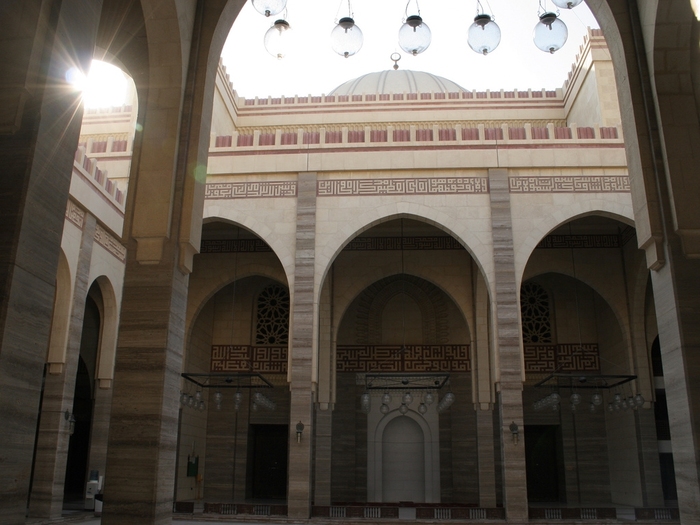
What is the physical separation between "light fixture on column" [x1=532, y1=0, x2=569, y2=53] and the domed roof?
1080cm

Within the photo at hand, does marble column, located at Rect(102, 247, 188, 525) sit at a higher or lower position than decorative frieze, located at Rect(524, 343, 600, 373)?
lower

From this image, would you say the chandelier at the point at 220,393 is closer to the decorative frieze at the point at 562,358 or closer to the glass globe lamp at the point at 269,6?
the decorative frieze at the point at 562,358

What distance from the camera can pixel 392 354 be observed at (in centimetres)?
1168

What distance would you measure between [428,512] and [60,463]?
14.3 feet

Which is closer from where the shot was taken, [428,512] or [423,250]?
[428,512]

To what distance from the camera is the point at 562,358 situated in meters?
11.5

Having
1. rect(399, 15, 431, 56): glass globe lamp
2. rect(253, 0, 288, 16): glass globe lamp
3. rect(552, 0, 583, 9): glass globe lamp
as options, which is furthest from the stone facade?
rect(399, 15, 431, 56): glass globe lamp

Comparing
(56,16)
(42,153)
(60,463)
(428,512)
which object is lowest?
(428,512)

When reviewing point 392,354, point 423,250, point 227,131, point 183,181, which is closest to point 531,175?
point 423,250

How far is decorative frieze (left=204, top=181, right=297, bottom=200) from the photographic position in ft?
30.6

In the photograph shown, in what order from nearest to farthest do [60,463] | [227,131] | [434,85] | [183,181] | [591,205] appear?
1. [183,181]
2. [60,463]
3. [591,205]
4. [227,131]
5. [434,85]

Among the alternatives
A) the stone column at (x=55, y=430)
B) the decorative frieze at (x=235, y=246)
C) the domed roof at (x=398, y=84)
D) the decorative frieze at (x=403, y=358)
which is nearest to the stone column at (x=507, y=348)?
the decorative frieze at (x=403, y=358)

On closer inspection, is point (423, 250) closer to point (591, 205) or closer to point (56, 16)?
point (591, 205)

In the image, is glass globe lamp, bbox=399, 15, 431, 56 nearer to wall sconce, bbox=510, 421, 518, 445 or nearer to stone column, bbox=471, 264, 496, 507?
Result: wall sconce, bbox=510, 421, 518, 445
